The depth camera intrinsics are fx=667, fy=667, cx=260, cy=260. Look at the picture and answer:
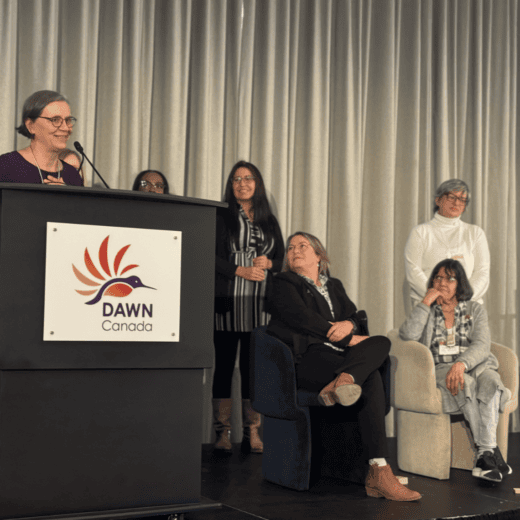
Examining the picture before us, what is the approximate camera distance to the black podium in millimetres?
1594

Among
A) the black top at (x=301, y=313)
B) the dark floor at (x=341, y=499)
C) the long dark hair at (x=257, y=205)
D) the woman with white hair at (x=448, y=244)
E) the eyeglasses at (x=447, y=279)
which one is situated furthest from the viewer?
the woman with white hair at (x=448, y=244)

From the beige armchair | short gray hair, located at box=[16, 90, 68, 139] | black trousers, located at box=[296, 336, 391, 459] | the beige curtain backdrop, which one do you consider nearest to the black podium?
short gray hair, located at box=[16, 90, 68, 139]

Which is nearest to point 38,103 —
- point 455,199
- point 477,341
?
point 477,341

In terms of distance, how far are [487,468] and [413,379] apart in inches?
19.2

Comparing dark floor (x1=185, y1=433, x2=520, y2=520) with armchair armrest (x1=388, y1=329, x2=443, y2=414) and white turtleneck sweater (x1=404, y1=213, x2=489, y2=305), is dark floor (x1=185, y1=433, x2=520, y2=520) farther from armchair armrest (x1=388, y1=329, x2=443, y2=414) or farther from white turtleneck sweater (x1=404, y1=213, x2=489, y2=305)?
white turtleneck sweater (x1=404, y1=213, x2=489, y2=305)

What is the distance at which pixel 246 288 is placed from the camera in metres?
3.35

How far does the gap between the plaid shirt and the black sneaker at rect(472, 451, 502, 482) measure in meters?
0.48

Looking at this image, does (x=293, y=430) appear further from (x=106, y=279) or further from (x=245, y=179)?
(x=245, y=179)

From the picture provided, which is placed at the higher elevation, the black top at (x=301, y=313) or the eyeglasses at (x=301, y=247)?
the eyeglasses at (x=301, y=247)

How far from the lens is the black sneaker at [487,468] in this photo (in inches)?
109

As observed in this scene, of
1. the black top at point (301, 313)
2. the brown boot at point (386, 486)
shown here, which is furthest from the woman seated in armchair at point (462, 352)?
the brown boot at point (386, 486)

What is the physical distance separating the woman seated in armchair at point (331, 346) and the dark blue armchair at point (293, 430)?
79mm

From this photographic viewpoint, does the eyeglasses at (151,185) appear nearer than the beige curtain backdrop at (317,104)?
Yes

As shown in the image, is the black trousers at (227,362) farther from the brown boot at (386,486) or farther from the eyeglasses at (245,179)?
the brown boot at (386,486)
